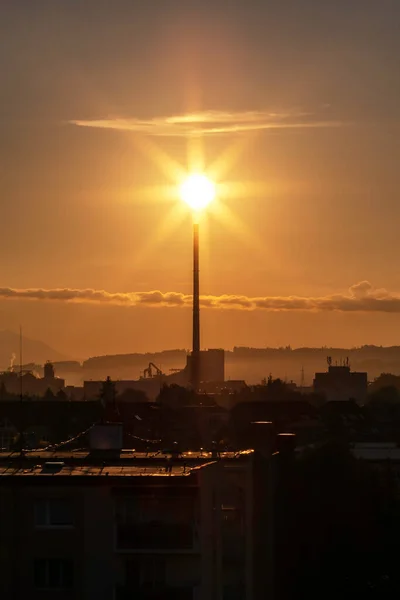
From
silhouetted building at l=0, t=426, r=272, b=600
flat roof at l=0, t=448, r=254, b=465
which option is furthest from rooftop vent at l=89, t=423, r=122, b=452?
silhouetted building at l=0, t=426, r=272, b=600

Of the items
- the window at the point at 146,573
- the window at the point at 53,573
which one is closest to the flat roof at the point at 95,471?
the window at the point at 146,573

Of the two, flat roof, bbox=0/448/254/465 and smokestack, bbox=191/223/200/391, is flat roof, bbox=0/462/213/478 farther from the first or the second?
smokestack, bbox=191/223/200/391

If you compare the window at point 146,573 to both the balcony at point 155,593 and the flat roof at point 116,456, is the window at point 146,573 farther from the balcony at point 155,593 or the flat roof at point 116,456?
the flat roof at point 116,456

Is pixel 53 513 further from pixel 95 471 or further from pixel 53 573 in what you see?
pixel 95 471

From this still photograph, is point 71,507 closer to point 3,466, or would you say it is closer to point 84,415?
point 3,466

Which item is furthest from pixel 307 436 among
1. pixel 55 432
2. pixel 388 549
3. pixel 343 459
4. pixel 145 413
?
pixel 388 549
